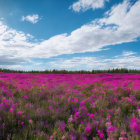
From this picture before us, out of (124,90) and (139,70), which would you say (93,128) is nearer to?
(124,90)

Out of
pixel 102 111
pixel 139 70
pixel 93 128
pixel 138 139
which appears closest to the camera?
pixel 138 139

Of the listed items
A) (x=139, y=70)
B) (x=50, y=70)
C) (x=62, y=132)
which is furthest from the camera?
(x=50, y=70)

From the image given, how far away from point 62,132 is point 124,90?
4167mm

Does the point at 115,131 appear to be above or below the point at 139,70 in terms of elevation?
below

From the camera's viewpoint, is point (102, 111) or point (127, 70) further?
point (127, 70)

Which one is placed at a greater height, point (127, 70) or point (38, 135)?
point (127, 70)

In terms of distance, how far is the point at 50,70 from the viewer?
21906mm

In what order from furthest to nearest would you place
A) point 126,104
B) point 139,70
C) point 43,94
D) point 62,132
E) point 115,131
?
point 139,70
point 43,94
point 126,104
point 62,132
point 115,131

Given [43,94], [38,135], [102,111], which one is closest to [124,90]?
[102,111]

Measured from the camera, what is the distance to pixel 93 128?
2.51 meters

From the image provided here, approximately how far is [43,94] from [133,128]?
3.54 metres

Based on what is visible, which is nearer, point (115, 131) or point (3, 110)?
point (115, 131)

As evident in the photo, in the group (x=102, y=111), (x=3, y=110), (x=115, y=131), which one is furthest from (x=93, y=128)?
(x=3, y=110)

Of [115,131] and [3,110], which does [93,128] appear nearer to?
[115,131]
